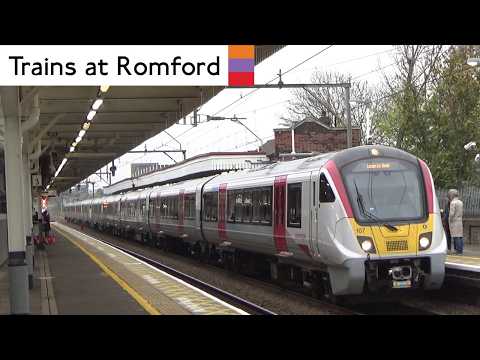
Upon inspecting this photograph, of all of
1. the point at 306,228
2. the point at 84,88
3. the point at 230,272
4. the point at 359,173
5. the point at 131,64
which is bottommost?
the point at 230,272

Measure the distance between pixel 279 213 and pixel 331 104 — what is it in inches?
1466

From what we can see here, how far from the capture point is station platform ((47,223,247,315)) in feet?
35.4

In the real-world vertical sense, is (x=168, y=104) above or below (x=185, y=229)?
above

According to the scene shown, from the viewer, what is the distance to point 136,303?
37.1 feet

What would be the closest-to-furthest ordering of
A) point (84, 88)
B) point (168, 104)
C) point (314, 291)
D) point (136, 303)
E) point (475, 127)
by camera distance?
1. point (136, 303)
2. point (314, 291)
3. point (84, 88)
4. point (168, 104)
5. point (475, 127)

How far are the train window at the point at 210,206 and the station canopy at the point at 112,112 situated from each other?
2333 millimetres

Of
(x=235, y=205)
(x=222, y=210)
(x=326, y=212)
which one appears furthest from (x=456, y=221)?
(x=326, y=212)

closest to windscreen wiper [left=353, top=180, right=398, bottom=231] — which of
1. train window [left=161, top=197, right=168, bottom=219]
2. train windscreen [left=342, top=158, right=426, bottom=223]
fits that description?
train windscreen [left=342, top=158, right=426, bottom=223]

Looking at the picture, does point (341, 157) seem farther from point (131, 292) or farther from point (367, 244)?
point (131, 292)

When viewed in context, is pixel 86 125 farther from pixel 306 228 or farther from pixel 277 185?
pixel 306 228

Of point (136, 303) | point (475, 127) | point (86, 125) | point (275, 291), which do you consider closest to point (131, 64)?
point (136, 303)

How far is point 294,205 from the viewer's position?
42.8ft

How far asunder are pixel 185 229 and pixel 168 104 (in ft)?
20.2

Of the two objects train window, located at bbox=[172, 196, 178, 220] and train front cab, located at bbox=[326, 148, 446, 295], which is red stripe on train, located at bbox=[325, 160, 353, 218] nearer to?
train front cab, located at bbox=[326, 148, 446, 295]
